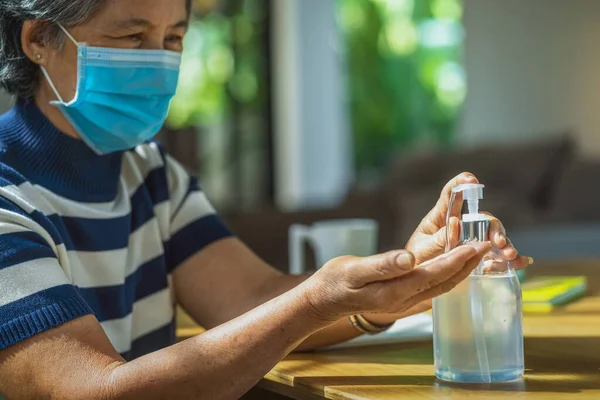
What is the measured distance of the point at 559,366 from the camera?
0.99 m

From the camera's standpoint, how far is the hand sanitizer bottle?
91cm

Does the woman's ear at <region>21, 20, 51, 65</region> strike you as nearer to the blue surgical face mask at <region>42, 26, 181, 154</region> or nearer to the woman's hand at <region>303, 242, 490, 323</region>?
the blue surgical face mask at <region>42, 26, 181, 154</region>

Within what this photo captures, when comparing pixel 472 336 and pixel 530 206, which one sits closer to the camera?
pixel 472 336

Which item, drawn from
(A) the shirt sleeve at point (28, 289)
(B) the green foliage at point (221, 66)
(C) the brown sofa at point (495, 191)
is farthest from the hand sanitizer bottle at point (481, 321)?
(B) the green foliage at point (221, 66)

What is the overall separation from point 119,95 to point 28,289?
406 millimetres

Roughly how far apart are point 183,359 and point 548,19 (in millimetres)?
4045

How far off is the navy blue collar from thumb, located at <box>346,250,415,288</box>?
52 cm

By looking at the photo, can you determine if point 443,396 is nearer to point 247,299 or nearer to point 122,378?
point 122,378

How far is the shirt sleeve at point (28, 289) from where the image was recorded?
3.26 feet

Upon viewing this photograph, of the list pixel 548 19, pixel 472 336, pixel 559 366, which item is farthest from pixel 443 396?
pixel 548 19

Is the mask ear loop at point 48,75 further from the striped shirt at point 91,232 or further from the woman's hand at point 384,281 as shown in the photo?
the woman's hand at point 384,281

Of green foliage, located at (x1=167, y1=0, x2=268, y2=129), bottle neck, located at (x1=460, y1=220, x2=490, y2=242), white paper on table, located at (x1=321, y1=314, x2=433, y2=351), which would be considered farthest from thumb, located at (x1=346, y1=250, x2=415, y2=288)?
green foliage, located at (x1=167, y1=0, x2=268, y2=129)

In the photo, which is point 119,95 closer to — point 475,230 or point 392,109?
point 475,230

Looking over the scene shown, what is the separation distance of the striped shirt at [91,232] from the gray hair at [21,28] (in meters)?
0.03
